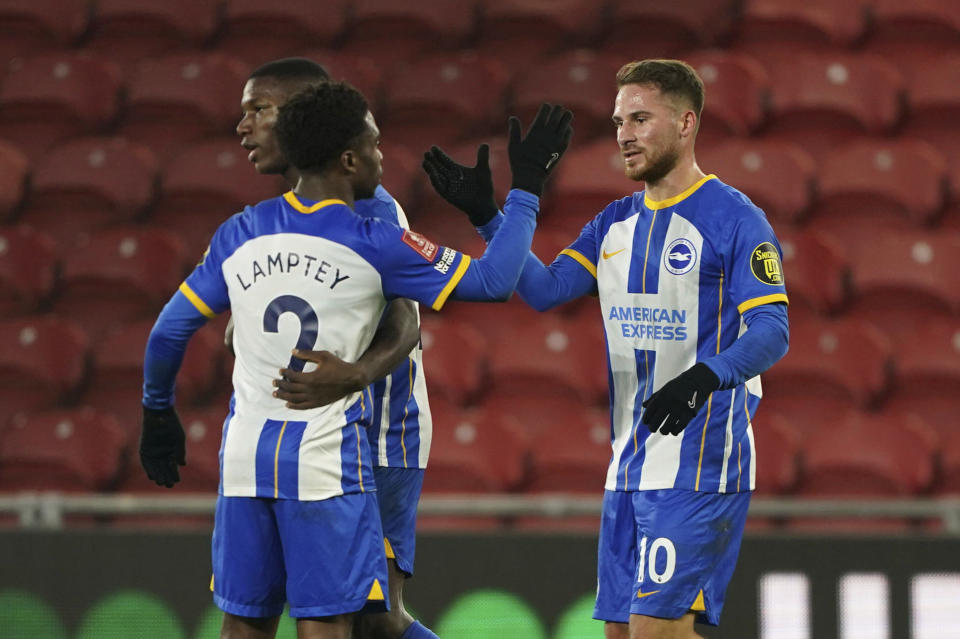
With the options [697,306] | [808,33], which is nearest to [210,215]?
[808,33]

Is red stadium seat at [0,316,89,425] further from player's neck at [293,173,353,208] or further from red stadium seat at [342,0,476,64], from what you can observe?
player's neck at [293,173,353,208]

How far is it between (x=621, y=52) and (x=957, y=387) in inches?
125

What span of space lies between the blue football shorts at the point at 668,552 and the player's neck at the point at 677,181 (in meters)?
0.89

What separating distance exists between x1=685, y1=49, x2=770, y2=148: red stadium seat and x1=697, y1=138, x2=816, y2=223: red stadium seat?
0.32 meters

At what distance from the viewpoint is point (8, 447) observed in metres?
6.74

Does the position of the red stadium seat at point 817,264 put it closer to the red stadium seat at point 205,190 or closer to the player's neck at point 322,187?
the red stadium seat at point 205,190

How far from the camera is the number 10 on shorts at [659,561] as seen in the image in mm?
3676

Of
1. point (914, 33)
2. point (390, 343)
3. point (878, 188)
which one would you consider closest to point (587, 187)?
point (878, 188)

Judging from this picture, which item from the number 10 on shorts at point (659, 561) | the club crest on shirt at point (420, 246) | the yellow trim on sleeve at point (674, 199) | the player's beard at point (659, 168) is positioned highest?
the player's beard at point (659, 168)

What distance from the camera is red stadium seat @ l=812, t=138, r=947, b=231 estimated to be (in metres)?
7.75

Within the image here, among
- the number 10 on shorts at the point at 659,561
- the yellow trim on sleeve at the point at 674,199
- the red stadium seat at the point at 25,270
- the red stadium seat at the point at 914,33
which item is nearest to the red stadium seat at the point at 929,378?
the red stadium seat at the point at 914,33

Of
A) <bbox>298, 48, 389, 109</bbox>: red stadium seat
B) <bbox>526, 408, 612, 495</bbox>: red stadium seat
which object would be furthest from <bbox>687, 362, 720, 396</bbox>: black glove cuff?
<bbox>298, 48, 389, 109</bbox>: red stadium seat

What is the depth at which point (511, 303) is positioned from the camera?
743 cm

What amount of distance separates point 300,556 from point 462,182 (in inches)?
47.2
